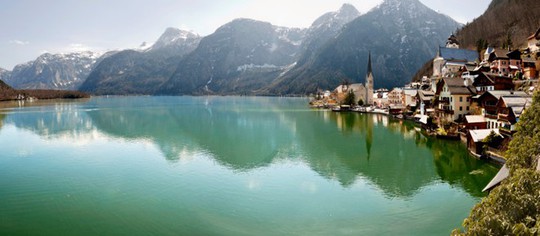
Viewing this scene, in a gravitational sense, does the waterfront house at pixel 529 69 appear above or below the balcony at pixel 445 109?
above

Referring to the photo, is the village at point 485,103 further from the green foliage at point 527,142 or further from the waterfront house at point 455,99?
the green foliage at point 527,142

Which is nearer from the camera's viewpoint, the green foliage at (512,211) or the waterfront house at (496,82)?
the green foliage at (512,211)

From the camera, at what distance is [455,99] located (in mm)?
56469

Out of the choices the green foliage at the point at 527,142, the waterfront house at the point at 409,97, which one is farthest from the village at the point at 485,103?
the green foliage at the point at 527,142

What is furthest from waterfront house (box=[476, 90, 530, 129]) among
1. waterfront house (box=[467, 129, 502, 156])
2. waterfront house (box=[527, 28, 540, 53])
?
waterfront house (box=[527, 28, 540, 53])

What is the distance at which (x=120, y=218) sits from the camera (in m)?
22.2

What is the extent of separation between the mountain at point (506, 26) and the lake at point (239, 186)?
240ft

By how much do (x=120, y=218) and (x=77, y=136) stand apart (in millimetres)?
45586

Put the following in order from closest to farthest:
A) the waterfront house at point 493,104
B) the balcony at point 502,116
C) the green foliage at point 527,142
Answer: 1. the green foliage at point 527,142
2. the balcony at point 502,116
3. the waterfront house at point 493,104

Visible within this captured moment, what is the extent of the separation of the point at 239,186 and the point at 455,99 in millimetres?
43786

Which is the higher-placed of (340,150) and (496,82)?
(496,82)

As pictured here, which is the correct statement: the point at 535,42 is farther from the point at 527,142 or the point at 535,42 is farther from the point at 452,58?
the point at 527,142

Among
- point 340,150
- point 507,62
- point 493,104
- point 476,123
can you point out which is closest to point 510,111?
point 493,104

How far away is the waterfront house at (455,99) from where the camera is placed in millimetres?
56188
